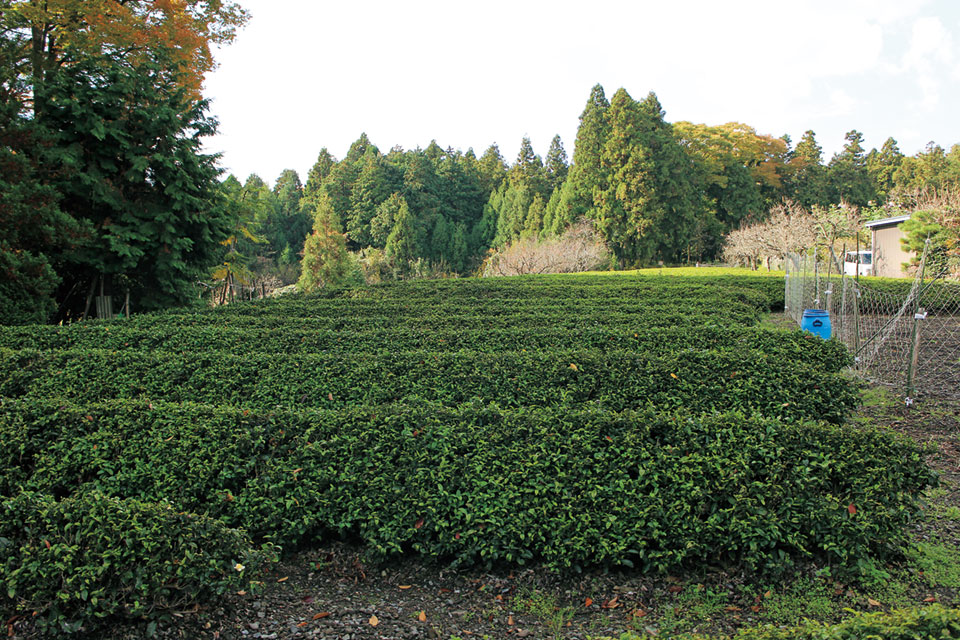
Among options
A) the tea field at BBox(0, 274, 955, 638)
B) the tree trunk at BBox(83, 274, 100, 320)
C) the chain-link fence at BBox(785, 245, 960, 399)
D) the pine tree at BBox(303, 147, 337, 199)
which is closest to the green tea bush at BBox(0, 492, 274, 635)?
the tea field at BBox(0, 274, 955, 638)

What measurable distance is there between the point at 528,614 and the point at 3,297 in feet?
39.2

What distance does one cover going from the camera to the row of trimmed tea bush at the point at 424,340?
7.44 meters

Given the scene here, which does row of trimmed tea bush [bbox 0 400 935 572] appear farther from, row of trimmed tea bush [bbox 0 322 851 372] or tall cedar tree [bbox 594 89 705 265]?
tall cedar tree [bbox 594 89 705 265]

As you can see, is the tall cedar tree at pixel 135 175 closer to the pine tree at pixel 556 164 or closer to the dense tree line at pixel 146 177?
the dense tree line at pixel 146 177

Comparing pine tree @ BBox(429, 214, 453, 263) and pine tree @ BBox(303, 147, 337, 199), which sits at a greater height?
pine tree @ BBox(303, 147, 337, 199)

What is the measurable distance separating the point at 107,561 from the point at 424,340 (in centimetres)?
517

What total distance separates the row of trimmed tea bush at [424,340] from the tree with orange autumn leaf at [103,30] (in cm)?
768

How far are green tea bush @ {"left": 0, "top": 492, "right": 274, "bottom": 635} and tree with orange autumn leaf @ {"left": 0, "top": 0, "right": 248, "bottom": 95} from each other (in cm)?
1289

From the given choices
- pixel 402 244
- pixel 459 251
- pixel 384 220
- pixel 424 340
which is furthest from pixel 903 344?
pixel 384 220

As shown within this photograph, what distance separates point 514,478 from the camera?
3883 mm

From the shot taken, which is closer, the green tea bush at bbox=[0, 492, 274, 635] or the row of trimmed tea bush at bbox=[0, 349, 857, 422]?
the green tea bush at bbox=[0, 492, 274, 635]

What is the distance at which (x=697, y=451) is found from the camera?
12.8 feet

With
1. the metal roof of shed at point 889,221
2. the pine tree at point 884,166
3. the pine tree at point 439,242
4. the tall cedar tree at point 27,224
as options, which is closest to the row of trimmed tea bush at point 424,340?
the tall cedar tree at point 27,224

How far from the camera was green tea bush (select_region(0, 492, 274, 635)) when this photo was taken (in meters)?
2.89
